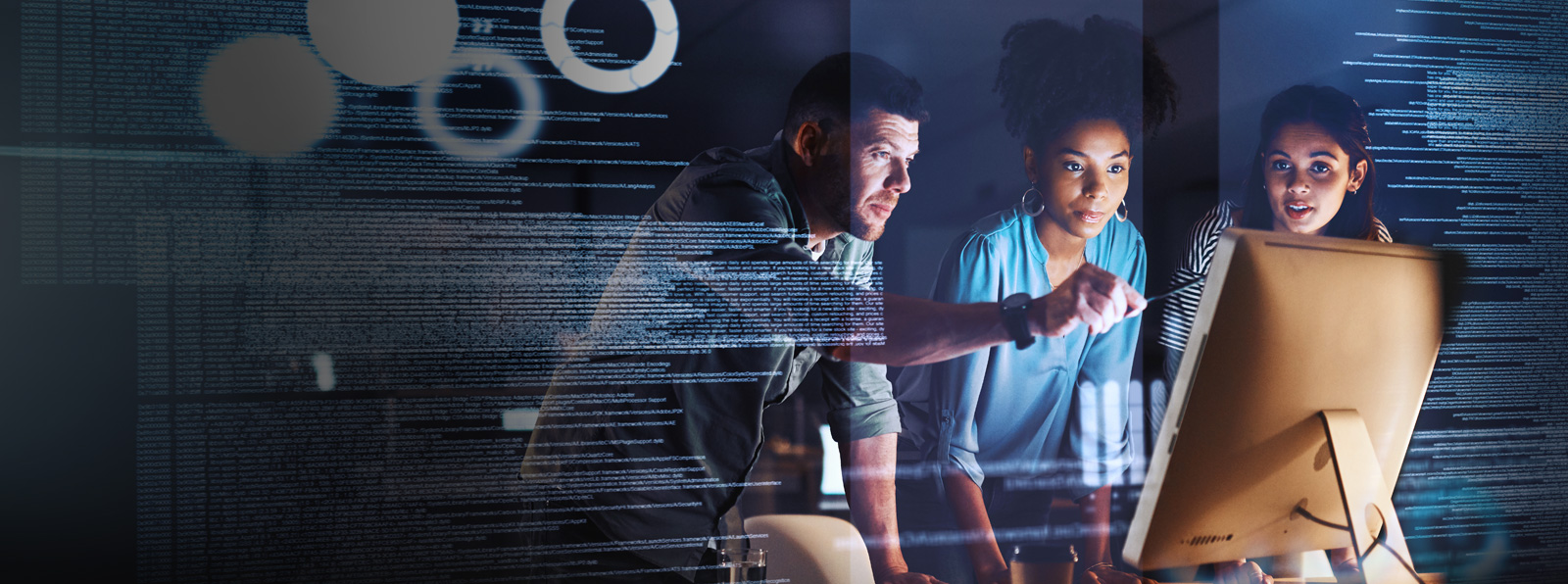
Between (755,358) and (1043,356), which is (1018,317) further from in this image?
(755,358)

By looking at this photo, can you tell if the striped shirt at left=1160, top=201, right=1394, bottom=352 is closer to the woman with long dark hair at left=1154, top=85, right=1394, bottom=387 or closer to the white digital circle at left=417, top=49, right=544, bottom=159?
the woman with long dark hair at left=1154, top=85, right=1394, bottom=387

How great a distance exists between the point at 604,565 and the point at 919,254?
93cm

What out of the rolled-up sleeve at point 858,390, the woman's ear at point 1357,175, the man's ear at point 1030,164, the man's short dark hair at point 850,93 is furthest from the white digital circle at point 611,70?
the woman's ear at point 1357,175

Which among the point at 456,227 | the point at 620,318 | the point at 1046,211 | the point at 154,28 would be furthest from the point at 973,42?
the point at 154,28

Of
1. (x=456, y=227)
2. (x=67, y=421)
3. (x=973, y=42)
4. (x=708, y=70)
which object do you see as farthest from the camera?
(x=973, y=42)

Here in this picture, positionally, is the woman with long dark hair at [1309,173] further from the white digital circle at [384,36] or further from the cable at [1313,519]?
the white digital circle at [384,36]

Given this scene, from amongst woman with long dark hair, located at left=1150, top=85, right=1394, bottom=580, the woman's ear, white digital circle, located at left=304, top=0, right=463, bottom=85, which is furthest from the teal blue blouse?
white digital circle, located at left=304, top=0, right=463, bottom=85

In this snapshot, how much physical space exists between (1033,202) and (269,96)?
1.58 m

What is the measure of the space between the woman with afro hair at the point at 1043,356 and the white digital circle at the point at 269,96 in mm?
1281

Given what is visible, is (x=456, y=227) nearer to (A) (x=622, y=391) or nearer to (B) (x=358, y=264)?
(B) (x=358, y=264)

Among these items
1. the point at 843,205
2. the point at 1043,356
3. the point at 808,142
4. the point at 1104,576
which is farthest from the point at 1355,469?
the point at 808,142

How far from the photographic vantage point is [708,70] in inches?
70.1

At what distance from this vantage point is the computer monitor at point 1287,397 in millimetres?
1183

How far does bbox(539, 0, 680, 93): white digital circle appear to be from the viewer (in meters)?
1.71
